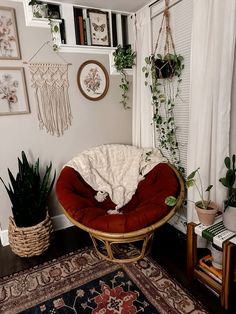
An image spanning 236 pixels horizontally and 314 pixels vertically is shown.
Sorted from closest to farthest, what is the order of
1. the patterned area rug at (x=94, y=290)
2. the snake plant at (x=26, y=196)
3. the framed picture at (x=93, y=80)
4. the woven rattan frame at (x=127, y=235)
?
1. the patterned area rug at (x=94, y=290)
2. the woven rattan frame at (x=127, y=235)
3. the snake plant at (x=26, y=196)
4. the framed picture at (x=93, y=80)

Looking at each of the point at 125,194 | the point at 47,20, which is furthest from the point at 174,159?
the point at 47,20

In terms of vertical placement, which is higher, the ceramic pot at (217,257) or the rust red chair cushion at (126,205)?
the rust red chair cushion at (126,205)

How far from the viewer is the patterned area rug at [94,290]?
155 centimetres

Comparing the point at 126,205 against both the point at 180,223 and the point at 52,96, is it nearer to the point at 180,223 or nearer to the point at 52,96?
the point at 180,223

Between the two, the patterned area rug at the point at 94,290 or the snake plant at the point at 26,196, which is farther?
the snake plant at the point at 26,196

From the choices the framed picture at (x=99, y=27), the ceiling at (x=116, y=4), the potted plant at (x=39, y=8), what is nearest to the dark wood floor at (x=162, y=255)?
the framed picture at (x=99, y=27)

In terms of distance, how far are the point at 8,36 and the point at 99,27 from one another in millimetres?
902

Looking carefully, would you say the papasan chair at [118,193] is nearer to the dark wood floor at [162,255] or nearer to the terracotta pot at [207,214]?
the dark wood floor at [162,255]

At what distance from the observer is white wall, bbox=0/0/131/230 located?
7.24ft

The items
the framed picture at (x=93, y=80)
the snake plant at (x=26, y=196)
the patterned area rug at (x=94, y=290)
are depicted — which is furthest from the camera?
the framed picture at (x=93, y=80)

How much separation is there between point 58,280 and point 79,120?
60.5 inches

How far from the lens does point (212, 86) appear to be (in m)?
1.77

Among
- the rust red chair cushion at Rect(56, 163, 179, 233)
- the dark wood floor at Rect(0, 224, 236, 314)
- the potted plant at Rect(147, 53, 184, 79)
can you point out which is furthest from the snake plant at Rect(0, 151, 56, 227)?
the potted plant at Rect(147, 53, 184, 79)

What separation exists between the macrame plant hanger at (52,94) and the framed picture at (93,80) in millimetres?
173
